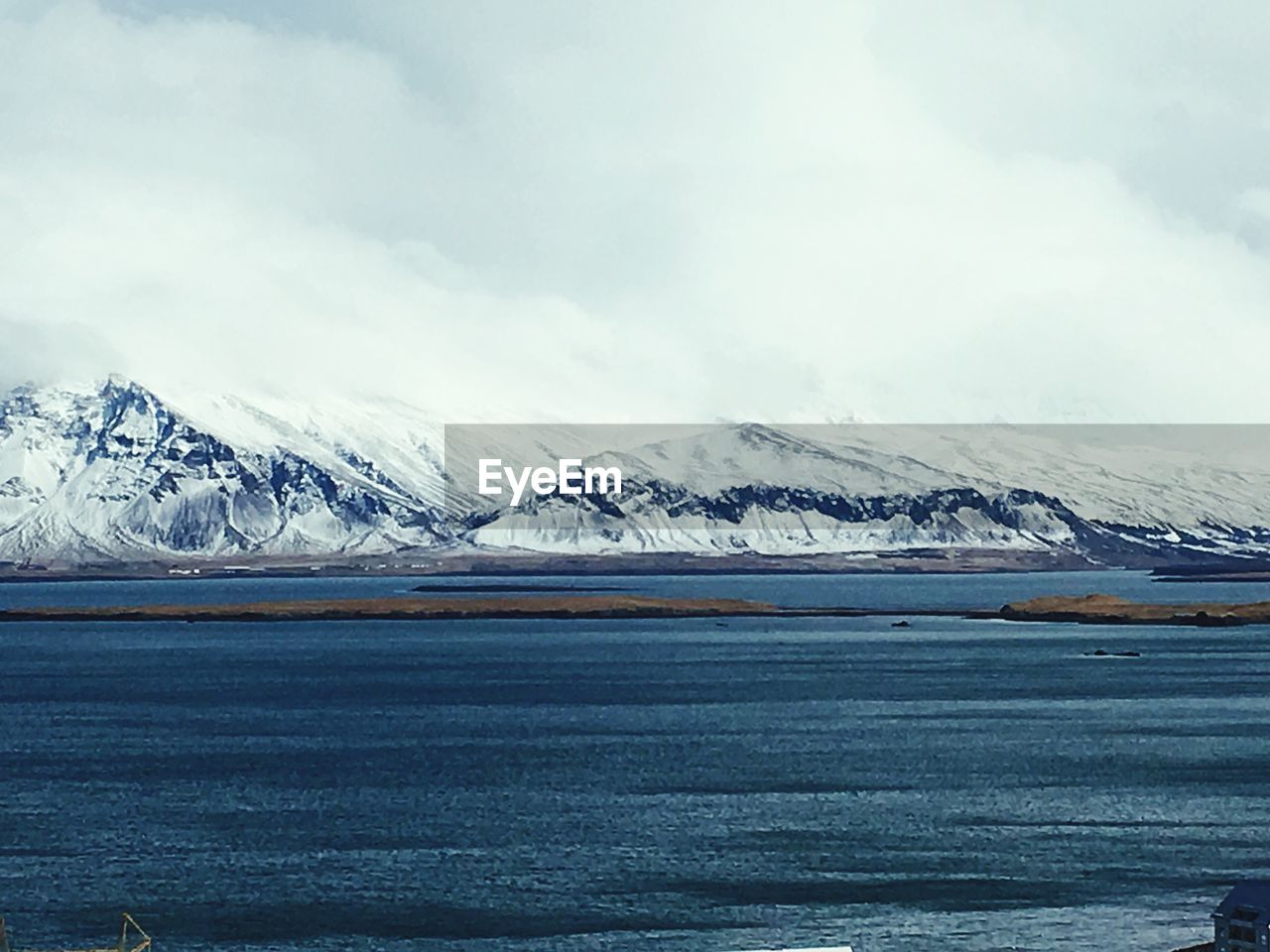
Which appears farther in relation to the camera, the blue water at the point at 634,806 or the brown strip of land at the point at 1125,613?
the brown strip of land at the point at 1125,613

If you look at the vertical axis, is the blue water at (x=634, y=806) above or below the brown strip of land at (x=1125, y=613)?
below

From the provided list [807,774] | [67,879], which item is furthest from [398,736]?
[67,879]

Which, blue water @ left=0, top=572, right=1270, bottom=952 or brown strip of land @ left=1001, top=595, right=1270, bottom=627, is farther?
brown strip of land @ left=1001, top=595, right=1270, bottom=627

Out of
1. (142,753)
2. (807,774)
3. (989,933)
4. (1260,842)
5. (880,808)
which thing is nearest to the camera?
(989,933)

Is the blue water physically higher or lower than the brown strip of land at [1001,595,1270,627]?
lower

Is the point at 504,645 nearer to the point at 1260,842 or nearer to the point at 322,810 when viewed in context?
the point at 322,810

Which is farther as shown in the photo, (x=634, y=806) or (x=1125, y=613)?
(x=1125, y=613)

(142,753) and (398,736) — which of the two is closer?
→ (142,753)

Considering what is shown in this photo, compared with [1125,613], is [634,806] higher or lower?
lower
